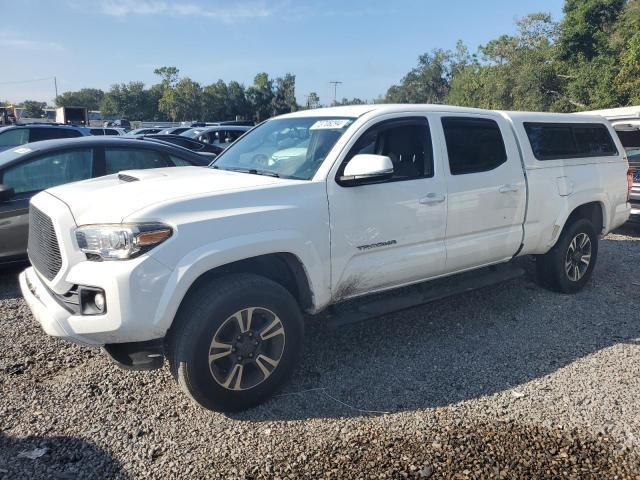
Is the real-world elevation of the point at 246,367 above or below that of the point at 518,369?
above

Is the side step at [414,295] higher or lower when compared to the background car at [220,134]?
lower

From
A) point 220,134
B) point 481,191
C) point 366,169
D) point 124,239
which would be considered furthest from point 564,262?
point 220,134

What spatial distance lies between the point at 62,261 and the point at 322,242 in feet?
5.25

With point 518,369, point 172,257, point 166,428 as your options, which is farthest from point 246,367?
point 518,369

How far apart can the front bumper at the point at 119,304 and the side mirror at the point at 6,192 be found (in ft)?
9.55

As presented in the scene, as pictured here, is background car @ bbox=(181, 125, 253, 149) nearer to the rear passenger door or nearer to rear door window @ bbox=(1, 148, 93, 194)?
rear door window @ bbox=(1, 148, 93, 194)

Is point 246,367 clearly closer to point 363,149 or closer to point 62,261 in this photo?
point 62,261

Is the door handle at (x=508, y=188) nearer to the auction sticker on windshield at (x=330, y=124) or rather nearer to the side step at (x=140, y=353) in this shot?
the auction sticker on windshield at (x=330, y=124)

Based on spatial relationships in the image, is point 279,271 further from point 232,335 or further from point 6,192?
point 6,192

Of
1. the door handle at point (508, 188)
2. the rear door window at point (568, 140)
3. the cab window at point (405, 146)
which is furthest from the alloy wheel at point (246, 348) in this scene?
the rear door window at point (568, 140)

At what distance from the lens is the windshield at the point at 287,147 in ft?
12.0

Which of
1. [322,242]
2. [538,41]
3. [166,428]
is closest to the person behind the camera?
[166,428]

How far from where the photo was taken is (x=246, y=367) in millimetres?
3193

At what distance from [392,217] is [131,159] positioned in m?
3.72
